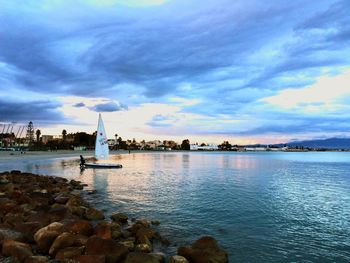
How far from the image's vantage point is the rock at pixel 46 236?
44.2ft

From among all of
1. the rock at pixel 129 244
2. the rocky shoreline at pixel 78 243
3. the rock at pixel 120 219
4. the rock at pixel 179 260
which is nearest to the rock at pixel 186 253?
the rocky shoreline at pixel 78 243

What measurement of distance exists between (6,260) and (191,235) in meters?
9.24

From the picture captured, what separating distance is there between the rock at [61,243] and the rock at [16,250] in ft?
2.54

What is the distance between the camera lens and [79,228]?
580 inches

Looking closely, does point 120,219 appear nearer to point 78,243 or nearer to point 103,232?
point 103,232

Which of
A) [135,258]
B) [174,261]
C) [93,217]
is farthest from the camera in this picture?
[93,217]

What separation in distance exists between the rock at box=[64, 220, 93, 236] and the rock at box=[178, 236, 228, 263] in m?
4.28

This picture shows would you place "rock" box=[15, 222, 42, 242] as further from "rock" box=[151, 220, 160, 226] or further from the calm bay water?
"rock" box=[151, 220, 160, 226]

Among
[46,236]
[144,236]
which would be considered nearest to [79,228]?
[46,236]

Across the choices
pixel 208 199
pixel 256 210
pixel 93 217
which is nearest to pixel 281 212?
pixel 256 210

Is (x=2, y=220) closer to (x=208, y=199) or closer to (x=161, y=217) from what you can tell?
(x=161, y=217)

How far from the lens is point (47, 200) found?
23891 mm

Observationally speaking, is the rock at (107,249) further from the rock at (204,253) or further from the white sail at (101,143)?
the white sail at (101,143)

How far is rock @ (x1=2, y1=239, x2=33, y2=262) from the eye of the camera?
12.2m
